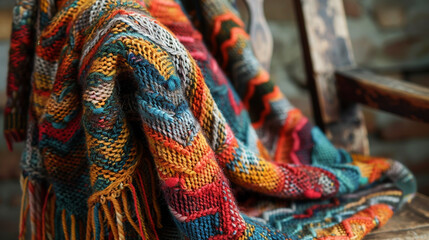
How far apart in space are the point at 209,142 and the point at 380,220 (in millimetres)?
290

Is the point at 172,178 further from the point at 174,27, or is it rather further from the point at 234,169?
the point at 174,27

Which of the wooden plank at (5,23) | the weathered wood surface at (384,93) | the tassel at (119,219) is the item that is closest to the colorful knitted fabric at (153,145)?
the tassel at (119,219)

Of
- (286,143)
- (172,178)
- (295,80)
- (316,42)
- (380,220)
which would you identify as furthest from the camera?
(295,80)

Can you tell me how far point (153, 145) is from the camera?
432 mm

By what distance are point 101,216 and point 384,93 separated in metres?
0.57

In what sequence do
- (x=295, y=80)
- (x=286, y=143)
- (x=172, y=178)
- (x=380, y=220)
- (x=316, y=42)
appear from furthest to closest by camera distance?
1. (x=295, y=80)
2. (x=316, y=42)
3. (x=286, y=143)
4. (x=380, y=220)
5. (x=172, y=178)

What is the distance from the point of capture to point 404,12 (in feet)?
4.06

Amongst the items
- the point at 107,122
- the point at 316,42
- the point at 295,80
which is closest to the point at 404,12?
the point at 295,80

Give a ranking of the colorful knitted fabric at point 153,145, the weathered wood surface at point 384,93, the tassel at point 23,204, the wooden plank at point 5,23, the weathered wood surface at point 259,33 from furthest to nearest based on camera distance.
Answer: the wooden plank at point 5,23 < the weathered wood surface at point 259,33 < the weathered wood surface at point 384,93 < the tassel at point 23,204 < the colorful knitted fabric at point 153,145

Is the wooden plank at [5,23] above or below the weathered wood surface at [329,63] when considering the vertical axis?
above

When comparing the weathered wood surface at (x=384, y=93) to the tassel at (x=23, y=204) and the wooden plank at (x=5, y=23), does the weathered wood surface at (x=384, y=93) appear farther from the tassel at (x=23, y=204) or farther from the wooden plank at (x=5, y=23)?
the wooden plank at (x=5, y=23)

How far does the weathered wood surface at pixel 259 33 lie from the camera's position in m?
0.82

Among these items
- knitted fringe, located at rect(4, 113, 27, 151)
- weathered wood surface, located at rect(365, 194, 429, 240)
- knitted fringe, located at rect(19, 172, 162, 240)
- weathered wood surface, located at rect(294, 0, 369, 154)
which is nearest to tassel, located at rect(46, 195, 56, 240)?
knitted fringe, located at rect(19, 172, 162, 240)

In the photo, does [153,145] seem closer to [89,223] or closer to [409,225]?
[89,223]
